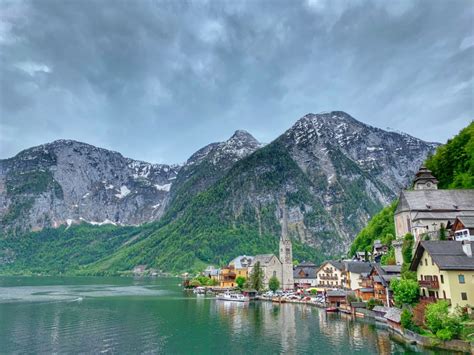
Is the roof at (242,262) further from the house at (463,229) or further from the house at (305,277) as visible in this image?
the house at (463,229)

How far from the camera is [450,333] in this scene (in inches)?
1880

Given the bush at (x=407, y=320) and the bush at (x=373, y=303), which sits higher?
the bush at (x=373, y=303)

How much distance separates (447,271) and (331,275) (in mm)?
76735

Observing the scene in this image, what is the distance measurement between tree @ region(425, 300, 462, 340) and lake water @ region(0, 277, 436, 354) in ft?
15.8

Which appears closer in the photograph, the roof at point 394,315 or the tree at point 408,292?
the tree at point 408,292

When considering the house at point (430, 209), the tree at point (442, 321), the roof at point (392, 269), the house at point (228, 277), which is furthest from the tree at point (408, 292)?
the house at point (228, 277)

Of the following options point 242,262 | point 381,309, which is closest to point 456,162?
point 381,309

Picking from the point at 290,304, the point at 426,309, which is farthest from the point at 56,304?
the point at 426,309

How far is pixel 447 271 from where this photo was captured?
2060 inches

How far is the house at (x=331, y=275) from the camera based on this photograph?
12306 centimetres

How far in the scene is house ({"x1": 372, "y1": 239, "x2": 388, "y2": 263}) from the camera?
362 feet

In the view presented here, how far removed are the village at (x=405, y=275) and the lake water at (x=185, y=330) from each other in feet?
15.7

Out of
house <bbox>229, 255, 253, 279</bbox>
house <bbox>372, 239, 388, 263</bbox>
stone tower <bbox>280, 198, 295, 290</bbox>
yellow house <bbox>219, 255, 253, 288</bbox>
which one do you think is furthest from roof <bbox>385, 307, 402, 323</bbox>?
yellow house <bbox>219, 255, 253, 288</bbox>

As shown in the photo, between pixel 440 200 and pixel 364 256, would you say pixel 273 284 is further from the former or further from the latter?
pixel 440 200
